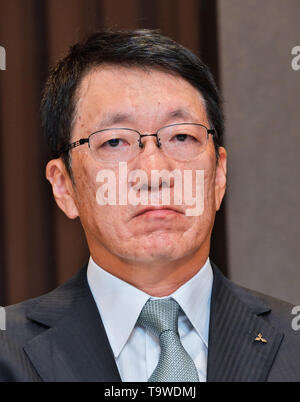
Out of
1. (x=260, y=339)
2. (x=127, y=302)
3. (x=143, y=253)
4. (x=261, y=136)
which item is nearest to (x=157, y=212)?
(x=143, y=253)

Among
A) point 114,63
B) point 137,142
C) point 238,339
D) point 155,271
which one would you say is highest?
point 114,63

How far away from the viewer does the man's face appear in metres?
1.22

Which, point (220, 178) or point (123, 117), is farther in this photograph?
point (220, 178)

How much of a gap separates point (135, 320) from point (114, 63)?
0.54 metres

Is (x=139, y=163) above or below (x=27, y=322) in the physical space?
above

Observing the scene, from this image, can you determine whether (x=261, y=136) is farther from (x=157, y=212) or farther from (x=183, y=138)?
(x=157, y=212)

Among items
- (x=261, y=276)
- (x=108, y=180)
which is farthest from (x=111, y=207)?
(x=261, y=276)

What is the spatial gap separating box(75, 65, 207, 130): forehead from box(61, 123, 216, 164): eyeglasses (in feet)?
0.07

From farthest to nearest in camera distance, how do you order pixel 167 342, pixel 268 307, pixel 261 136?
pixel 261 136 → pixel 268 307 → pixel 167 342

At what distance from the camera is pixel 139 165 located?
1.23m

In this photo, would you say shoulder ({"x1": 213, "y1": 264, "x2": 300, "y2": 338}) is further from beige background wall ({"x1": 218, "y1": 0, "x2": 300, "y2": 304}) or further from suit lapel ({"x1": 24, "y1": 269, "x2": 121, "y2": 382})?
beige background wall ({"x1": 218, "y1": 0, "x2": 300, "y2": 304})

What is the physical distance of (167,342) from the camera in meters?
1.21

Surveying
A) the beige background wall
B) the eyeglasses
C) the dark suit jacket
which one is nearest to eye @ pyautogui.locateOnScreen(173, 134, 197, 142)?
the eyeglasses
